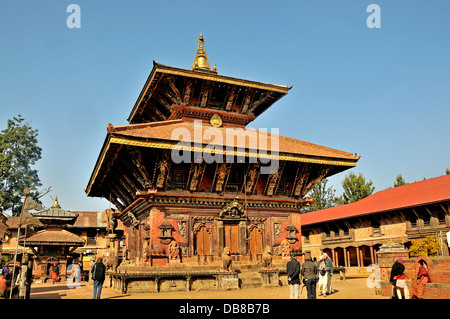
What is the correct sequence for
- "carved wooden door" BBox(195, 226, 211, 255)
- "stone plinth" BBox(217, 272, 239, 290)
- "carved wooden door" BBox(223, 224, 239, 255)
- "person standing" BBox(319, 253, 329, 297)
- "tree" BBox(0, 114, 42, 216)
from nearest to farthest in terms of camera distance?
"person standing" BBox(319, 253, 329, 297), "stone plinth" BBox(217, 272, 239, 290), "carved wooden door" BBox(195, 226, 211, 255), "carved wooden door" BBox(223, 224, 239, 255), "tree" BBox(0, 114, 42, 216)

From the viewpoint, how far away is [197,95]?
21219 millimetres

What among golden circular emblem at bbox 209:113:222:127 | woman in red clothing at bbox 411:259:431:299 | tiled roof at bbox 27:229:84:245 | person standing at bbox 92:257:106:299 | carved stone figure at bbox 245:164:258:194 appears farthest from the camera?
tiled roof at bbox 27:229:84:245

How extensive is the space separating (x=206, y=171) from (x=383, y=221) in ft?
70.6

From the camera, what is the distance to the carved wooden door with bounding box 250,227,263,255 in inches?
753

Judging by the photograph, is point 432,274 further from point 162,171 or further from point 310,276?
point 162,171

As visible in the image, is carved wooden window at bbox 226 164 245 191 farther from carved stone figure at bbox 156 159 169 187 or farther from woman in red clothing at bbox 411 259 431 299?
woman in red clothing at bbox 411 259 431 299

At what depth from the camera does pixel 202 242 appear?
18.2 meters

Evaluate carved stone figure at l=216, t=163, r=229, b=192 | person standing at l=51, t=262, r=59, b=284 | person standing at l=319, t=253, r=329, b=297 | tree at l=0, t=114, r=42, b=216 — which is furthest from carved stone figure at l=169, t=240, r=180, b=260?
tree at l=0, t=114, r=42, b=216

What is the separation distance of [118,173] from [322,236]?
90.3ft

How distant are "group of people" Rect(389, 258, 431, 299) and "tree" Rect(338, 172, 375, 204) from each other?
47.9 m
